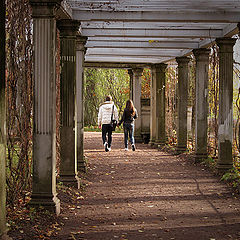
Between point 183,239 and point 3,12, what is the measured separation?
3.48m

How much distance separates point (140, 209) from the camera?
7.81 m

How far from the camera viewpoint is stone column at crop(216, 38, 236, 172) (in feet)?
36.1

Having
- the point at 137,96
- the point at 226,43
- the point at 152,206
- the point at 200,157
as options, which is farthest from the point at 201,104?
the point at 137,96

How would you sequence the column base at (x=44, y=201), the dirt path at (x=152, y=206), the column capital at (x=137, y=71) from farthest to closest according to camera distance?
the column capital at (x=137, y=71) → the column base at (x=44, y=201) → the dirt path at (x=152, y=206)

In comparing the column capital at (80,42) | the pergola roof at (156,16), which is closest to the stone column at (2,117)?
the pergola roof at (156,16)

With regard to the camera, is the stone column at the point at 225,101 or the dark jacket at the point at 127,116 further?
the dark jacket at the point at 127,116

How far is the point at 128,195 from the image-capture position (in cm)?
906

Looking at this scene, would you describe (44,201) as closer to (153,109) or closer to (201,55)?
(201,55)

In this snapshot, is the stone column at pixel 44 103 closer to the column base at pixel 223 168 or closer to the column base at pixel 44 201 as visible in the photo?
the column base at pixel 44 201

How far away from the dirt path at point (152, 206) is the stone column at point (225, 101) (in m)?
0.60

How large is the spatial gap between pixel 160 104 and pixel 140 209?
11.8 m

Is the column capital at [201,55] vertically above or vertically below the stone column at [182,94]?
above

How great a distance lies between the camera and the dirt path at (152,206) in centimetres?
636

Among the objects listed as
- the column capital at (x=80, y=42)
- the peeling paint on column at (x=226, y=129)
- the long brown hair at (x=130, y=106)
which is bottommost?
the peeling paint on column at (x=226, y=129)
